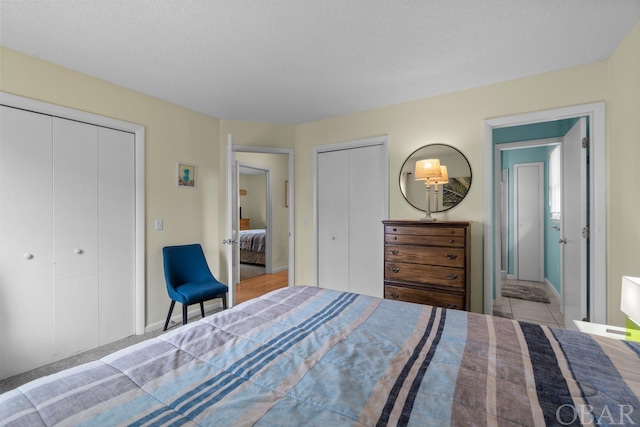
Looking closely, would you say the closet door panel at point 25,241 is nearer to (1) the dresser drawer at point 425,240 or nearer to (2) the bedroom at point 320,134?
(2) the bedroom at point 320,134

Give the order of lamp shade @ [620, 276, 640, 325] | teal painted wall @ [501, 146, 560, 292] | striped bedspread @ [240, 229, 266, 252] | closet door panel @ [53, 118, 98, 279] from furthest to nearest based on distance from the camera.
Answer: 1. striped bedspread @ [240, 229, 266, 252]
2. teal painted wall @ [501, 146, 560, 292]
3. closet door panel @ [53, 118, 98, 279]
4. lamp shade @ [620, 276, 640, 325]

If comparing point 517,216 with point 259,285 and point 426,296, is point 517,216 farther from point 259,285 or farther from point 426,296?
point 259,285

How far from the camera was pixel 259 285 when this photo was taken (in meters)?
4.79

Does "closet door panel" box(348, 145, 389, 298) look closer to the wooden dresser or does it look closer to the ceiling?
the wooden dresser

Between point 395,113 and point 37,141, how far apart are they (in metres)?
3.22

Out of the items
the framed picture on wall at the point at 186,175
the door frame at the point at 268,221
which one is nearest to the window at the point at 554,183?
the door frame at the point at 268,221

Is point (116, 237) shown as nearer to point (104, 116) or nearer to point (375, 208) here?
point (104, 116)

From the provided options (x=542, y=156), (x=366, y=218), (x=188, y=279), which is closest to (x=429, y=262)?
(x=366, y=218)

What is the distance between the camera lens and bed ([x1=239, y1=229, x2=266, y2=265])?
5.98 m

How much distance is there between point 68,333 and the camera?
2424 millimetres

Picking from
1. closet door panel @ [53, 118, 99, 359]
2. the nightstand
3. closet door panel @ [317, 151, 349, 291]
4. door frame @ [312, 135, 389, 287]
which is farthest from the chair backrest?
the nightstand

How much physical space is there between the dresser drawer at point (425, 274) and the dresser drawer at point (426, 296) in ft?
0.26

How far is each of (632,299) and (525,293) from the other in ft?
10.3

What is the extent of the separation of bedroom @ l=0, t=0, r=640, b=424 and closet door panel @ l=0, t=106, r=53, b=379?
0.31 m
